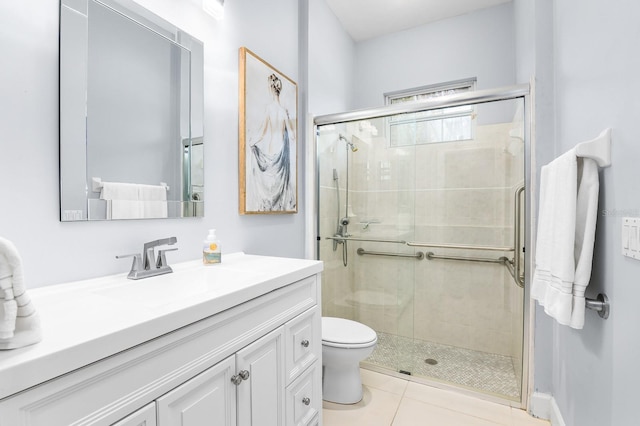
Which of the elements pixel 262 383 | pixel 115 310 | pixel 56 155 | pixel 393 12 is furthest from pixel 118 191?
pixel 393 12

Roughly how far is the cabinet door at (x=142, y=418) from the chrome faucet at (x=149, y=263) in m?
0.55

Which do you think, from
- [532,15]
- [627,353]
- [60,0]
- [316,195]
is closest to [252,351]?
[627,353]

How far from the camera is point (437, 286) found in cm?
240

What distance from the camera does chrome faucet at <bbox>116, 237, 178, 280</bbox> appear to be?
1.17m

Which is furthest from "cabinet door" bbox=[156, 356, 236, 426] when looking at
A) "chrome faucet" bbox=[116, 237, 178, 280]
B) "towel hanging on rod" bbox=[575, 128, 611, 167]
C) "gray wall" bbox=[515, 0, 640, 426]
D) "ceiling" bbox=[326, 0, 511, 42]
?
"ceiling" bbox=[326, 0, 511, 42]

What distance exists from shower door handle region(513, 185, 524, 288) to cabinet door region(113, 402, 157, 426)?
199cm

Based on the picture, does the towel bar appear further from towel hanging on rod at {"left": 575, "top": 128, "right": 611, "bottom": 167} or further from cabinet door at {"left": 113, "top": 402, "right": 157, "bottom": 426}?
cabinet door at {"left": 113, "top": 402, "right": 157, "bottom": 426}

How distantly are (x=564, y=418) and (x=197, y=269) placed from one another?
1873 millimetres

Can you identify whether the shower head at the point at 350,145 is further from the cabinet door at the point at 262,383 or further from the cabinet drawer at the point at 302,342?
the cabinet door at the point at 262,383

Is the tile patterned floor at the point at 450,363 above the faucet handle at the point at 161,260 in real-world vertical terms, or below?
below

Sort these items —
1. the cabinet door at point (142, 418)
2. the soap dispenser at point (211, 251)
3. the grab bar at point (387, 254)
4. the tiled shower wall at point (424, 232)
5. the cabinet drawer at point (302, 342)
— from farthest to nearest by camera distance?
the grab bar at point (387, 254), the tiled shower wall at point (424, 232), the soap dispenser at point (211, 251), the cabinet drawer at point (302, 342), the cabinet door at point (142, 418)

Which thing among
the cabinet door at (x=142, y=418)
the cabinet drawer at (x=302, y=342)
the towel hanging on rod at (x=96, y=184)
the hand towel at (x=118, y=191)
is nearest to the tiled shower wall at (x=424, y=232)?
the cabinet drawer at (x=302, y=342)

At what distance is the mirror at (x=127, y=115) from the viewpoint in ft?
3.43

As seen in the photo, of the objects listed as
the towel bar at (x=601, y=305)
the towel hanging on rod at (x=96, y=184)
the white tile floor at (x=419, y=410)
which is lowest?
the white tile floor at (x=419, y=410)
